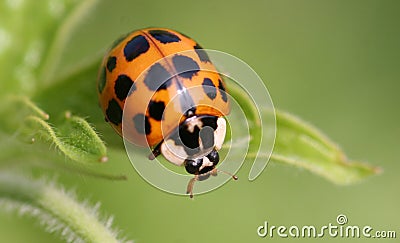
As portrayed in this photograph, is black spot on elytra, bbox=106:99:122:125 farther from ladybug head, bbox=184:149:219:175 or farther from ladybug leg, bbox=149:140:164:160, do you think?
ladybug head, bbox=184:149:219:175

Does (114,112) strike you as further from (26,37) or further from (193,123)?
(26,37)

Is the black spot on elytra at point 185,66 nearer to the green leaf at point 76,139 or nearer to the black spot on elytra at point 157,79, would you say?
the black spot on elytra at point 157,79

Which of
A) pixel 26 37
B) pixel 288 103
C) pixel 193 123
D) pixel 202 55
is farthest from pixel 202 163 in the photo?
pixel 288 103

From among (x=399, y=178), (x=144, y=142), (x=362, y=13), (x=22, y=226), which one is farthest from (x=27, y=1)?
(x=362, y=13)

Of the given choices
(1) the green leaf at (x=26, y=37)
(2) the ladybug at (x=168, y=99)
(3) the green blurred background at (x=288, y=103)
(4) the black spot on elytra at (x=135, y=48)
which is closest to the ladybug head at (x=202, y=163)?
(2) the ladybug at (x=168, y=99)

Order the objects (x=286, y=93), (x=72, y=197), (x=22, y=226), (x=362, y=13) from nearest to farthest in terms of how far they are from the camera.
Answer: (x=72, y=197) < (x=22, y=226) < (x=286, y=93) < (x=362, y=13)

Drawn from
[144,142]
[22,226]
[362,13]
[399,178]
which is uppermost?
[362,13]

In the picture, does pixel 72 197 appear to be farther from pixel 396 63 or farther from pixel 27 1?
pixel 396 63
